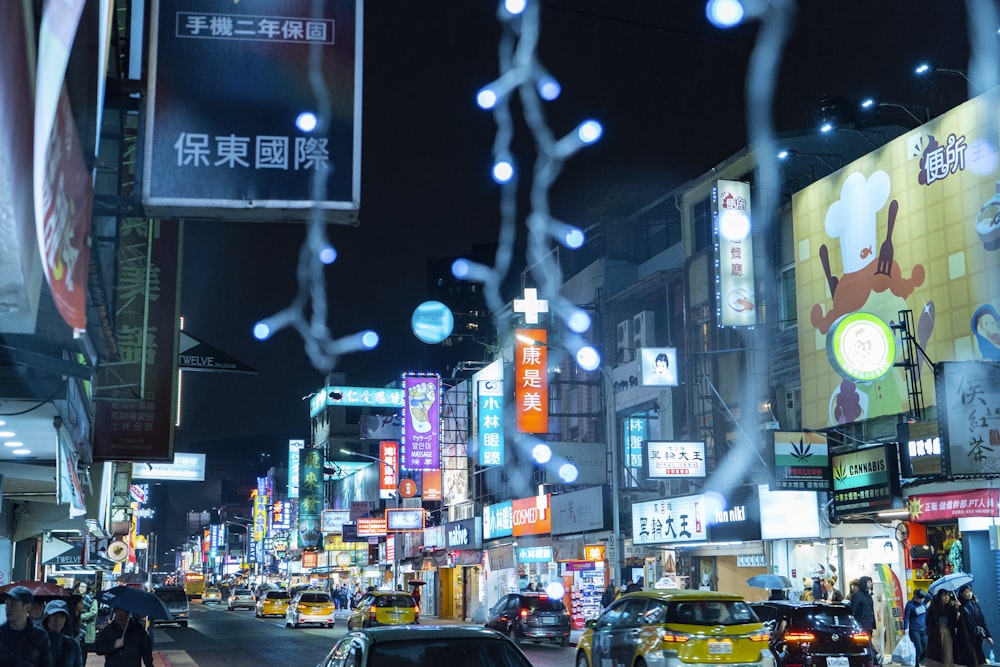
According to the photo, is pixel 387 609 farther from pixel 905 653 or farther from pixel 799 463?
pixel 905 653

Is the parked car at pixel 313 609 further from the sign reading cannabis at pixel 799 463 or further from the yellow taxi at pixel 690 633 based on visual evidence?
the yellow taxi at pixel 690 633

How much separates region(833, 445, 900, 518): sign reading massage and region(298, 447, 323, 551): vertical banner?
9408cm

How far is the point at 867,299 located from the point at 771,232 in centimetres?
481

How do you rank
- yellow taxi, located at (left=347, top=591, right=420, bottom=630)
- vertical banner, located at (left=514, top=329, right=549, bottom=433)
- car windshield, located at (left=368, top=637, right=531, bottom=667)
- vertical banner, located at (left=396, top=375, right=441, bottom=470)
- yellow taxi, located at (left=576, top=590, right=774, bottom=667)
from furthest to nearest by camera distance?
vertical banner, located at (left=396, top=375, right=441, bottom=470), vertical banner, located at (left=514, top=329, right=549, bottom=433), yellow taxi, located at (left=347, top=591, right=420, bottom=630), yellow taxi, located at (left=576, top=590, right=774, bottom=667), car windshield, located at (left=368, top=637, right=531, bottom=667)

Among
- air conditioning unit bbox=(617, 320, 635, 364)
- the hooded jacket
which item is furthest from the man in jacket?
air conditioning unit bbox=(617, 320, 635, 364)

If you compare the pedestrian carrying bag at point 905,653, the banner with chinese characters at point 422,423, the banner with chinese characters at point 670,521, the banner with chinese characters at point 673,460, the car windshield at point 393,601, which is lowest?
the pedestrian carrying bag at point 905,653

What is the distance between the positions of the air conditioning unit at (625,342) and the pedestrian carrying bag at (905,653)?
19.3 meters

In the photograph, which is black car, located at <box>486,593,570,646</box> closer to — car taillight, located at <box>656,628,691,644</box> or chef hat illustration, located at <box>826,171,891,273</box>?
chef hat illustration, located at <box>826,171,891,273</box>

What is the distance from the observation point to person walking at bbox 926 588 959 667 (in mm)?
17891

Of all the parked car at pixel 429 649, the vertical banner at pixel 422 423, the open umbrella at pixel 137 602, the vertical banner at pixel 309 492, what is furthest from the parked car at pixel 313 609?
the vertical banner at pixel 309 492

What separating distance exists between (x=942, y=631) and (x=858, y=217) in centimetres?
1218

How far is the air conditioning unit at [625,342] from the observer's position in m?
41.2

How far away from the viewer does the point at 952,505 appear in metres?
23.2

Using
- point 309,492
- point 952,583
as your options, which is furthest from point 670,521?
point 309,492
